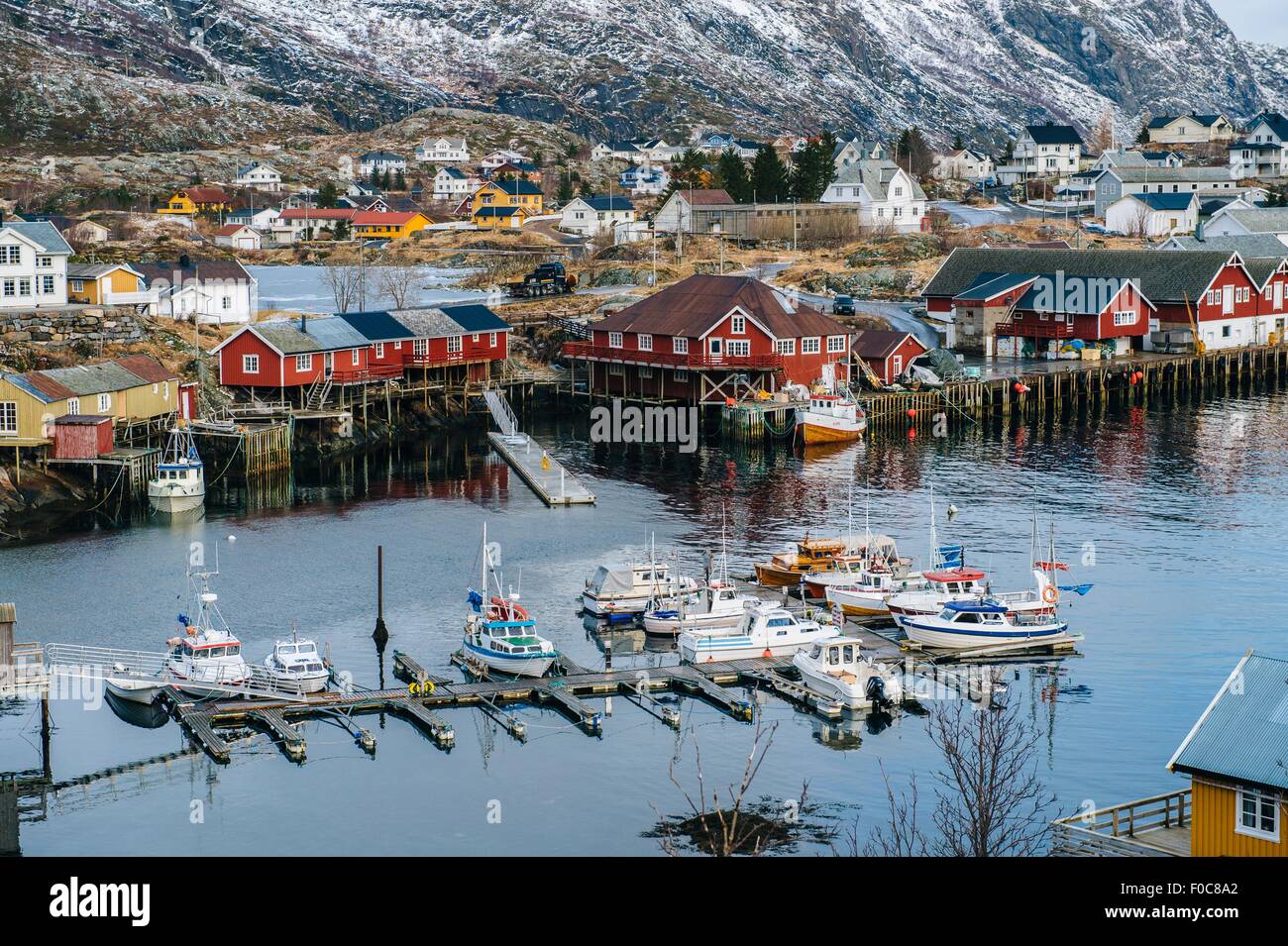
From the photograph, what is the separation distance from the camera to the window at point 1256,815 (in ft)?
82.5

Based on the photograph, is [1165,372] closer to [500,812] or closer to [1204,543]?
[1204,543]

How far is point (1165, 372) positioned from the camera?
99.7m

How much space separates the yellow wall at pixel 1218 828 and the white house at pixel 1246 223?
110 metres

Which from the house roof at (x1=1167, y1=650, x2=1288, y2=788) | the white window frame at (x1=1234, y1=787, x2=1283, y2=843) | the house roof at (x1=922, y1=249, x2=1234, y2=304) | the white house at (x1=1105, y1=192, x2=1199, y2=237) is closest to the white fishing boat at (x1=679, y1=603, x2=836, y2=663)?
the house roof at (x1=1167, y1=650, x2=1288, y2=788)

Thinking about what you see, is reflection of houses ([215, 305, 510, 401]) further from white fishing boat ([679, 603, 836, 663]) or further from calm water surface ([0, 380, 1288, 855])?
white fishing boat ([679, 603, 836, 663])

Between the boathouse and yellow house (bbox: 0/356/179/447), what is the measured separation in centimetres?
4948

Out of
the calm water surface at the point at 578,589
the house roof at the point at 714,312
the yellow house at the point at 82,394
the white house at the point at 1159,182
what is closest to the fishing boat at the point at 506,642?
the calm water surface at the point at 578,589

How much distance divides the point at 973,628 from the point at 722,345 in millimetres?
42262

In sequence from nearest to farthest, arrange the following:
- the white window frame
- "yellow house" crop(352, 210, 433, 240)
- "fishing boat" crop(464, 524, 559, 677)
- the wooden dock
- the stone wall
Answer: the white window frame → "fishing boat" crop(464, 524, 559, 677) → the wooden dock → the stone wall → "yellow house" crop(352, 210, 433, 240)

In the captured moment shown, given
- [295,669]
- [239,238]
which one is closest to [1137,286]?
[295,669]

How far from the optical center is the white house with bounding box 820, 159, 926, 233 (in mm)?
146125

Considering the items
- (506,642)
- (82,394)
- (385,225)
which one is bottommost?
(506,642)

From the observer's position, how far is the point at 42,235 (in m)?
87.9

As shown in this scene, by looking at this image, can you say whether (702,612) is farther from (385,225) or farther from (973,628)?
(385,225)
